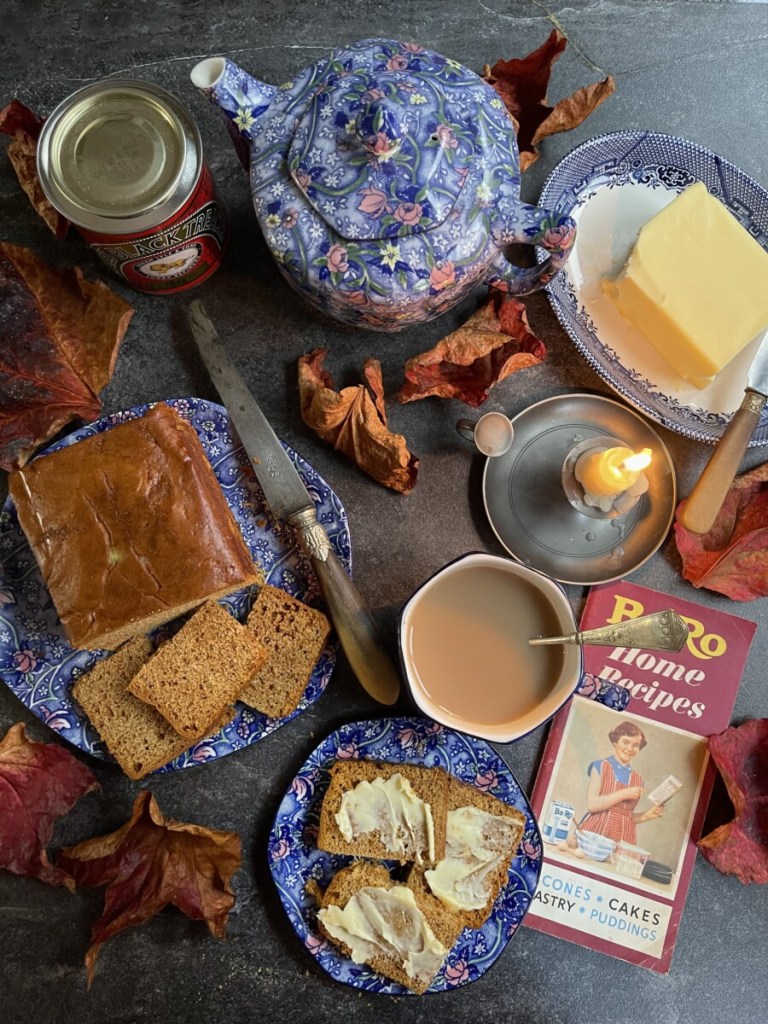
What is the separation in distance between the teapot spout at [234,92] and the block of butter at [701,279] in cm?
62

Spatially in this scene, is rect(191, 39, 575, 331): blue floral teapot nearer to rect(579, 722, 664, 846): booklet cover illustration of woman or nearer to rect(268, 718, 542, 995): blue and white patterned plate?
rect(268, 718, 542, 995): blue and white patterned plate

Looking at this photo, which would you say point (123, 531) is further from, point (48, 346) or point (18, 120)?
point (18, 120)

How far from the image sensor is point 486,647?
3.99 feet

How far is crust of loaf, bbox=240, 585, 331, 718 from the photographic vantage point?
1.22m

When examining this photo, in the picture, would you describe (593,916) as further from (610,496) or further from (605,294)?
(605,294)

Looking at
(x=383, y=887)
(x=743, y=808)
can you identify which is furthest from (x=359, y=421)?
(x=743, y=808)

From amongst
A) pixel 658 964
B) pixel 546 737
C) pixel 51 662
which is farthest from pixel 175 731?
pixel 658 964

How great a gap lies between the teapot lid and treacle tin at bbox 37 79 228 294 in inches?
7.5

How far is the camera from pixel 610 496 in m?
1.29

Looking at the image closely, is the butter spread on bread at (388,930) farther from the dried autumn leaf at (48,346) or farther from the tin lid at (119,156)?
the tin lid at (119,156)

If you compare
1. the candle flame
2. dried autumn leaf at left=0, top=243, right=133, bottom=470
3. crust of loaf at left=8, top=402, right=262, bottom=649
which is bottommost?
crust of loaf at left=8, top=402, right=262, bottom=649

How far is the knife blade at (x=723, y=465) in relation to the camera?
48.2 inches

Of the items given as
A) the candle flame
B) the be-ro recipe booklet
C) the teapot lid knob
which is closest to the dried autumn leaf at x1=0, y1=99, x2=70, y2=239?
the teapot lid knob

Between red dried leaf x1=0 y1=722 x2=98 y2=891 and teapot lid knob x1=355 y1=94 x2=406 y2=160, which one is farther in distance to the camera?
red dried leaf x1=0 y1=722 x2=98 y2=891
